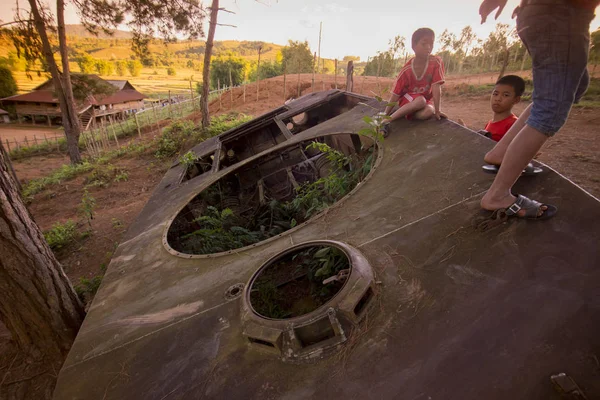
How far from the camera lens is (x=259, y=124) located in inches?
219

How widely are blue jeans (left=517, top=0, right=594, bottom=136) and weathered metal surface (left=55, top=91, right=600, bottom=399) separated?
0.51m

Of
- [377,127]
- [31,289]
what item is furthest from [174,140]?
[377,127]

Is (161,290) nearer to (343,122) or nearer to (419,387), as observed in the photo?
(419,387)

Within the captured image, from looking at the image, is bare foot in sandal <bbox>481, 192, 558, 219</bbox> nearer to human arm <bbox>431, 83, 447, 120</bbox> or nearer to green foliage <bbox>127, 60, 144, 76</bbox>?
human arm <bbox>431, 83, 447, 120</bbox>

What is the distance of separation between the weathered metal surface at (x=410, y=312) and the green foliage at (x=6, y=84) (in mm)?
41232

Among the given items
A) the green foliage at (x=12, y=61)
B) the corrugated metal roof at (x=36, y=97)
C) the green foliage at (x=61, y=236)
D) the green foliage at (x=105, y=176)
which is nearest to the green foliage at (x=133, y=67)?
the green foliage at (x=12, y=61)

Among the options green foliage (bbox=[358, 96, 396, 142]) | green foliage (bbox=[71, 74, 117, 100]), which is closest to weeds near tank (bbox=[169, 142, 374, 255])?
green foliage (bbox=[358, 96, 396, 142])

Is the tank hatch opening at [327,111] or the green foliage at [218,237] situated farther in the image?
the tank hatch opening at [327,111]

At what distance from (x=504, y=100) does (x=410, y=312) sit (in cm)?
214

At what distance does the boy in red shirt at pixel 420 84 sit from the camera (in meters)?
3.06

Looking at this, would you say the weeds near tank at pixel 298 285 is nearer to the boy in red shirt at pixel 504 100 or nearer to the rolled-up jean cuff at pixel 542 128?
the rolled-up jean cuff at pixel 542 128

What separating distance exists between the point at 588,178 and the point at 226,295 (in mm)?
5169

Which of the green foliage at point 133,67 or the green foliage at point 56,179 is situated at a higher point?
the green foliage at point 133,67

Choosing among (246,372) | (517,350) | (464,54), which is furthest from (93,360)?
(464,54)
